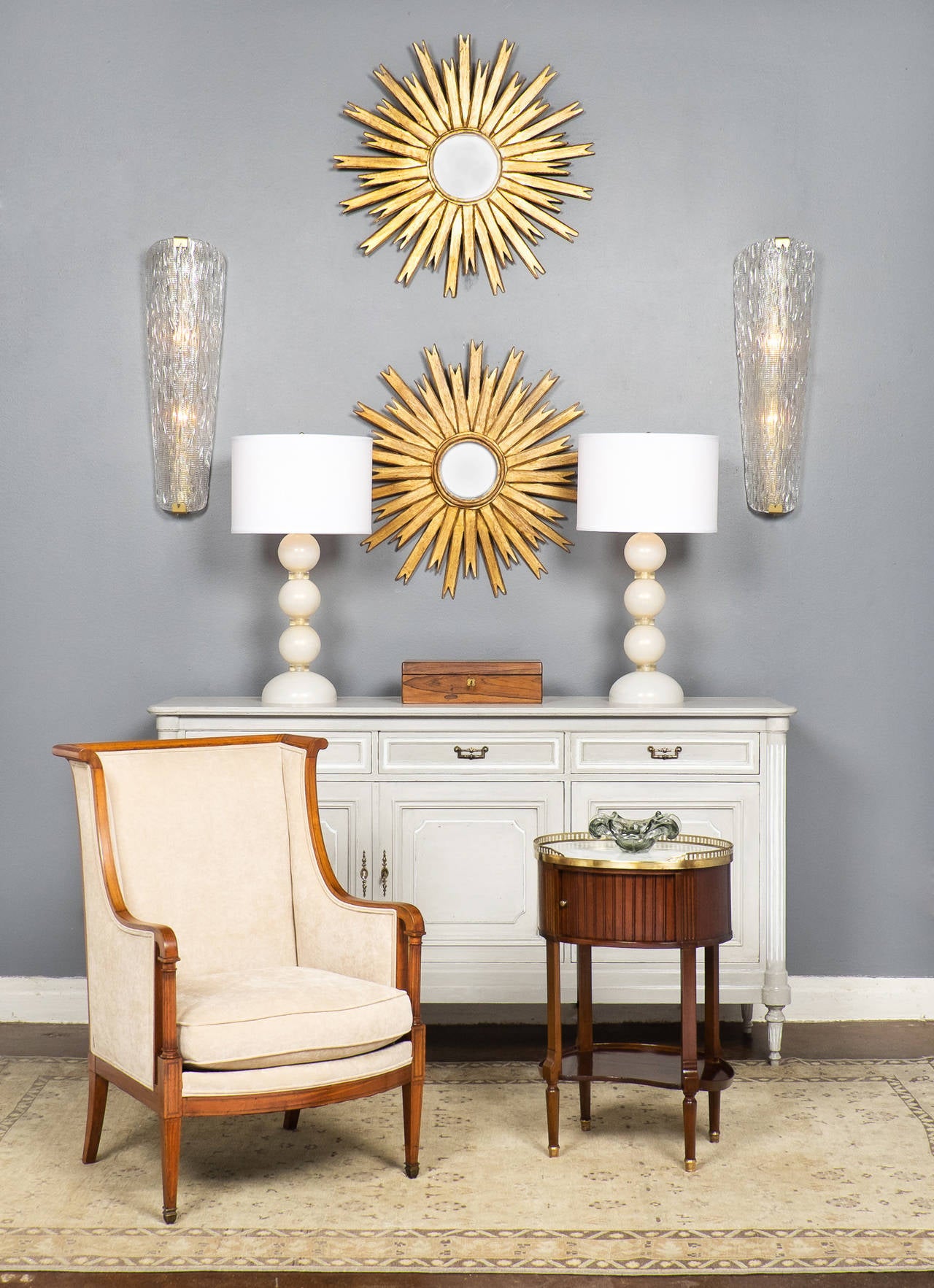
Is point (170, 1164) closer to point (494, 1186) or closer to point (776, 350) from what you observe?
point (494, 1186)

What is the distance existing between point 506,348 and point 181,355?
3.28ft

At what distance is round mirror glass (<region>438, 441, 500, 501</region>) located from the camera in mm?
4074

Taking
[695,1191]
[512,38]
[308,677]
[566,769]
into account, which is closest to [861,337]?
[512,38]

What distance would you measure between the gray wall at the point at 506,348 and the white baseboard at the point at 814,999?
2.0 inches

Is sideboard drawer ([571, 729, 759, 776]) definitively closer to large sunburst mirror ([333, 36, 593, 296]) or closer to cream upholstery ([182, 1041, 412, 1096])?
cream upholstery ([182, 1041, 412, 1096])

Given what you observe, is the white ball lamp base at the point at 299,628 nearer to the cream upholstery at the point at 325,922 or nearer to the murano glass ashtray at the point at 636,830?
the cream upholstery at the point at 325,922

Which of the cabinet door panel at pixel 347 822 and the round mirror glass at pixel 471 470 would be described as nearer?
the cabinet door panel at pixel 347 822

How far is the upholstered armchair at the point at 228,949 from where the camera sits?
2557mm

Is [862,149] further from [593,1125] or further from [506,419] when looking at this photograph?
[593,1125]

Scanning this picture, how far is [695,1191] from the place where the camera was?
2699mm

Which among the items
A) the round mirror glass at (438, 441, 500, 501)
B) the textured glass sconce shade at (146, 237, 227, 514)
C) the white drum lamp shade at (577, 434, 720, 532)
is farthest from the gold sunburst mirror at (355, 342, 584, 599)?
the textured glass sconce shade at (146, 237, 227, 514)

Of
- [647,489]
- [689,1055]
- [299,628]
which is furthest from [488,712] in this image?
[689,1055]

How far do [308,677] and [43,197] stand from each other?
1.72 m

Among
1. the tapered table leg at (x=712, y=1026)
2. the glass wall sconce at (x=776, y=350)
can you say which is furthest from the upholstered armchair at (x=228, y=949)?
the glass wall sconce at (x=776, y=350)
